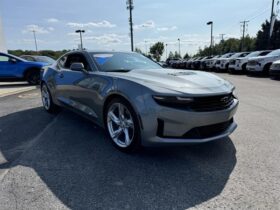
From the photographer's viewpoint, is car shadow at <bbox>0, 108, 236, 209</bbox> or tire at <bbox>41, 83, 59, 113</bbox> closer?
car shadow at <bbox>0, 108, 236, 209</bbox>

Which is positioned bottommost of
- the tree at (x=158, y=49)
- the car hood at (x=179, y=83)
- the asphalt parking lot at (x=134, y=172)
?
the asphalt parking lot at (x=134, y=172)

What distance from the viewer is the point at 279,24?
4856 cm

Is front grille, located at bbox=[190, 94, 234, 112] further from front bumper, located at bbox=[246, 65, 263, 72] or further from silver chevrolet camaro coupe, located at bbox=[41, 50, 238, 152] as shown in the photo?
front bumper, located at bbox=[246, 65, 263, 72]

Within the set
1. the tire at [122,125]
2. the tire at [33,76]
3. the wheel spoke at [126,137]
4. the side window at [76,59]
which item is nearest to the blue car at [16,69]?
the tire at [33,76]

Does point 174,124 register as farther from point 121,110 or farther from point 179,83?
point 121,110

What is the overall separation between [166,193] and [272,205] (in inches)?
38.0

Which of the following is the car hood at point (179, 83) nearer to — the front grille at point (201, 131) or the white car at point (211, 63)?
the front grille at point (201, 131)

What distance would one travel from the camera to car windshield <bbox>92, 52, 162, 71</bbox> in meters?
4.24

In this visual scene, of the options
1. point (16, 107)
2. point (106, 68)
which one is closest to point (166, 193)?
point (106, 68)

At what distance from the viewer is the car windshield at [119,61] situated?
167 inches

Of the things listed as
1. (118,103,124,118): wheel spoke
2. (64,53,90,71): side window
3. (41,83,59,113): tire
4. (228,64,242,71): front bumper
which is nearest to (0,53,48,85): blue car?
(41,83,59,113): tire

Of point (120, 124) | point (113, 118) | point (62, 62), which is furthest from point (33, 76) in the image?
point (120, 124)

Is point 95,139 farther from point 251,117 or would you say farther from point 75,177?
point 251,117

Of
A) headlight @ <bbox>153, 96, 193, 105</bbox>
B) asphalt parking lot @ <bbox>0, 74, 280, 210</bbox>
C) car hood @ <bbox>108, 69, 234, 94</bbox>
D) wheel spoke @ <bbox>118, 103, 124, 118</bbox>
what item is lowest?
asphalt parking lot @ <bbox>0, 74, 280, 210</bbox>
